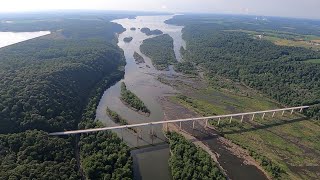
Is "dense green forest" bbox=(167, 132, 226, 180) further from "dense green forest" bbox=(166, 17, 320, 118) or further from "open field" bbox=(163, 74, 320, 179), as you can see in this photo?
"dense green forest" bbox=(166, 17, 320, 118)

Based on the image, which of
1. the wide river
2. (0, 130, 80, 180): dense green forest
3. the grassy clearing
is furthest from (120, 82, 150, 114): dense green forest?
(0, 130, 80, 180): dense green forest

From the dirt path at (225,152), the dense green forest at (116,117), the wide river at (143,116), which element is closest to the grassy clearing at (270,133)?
the dirt path at (225,152)

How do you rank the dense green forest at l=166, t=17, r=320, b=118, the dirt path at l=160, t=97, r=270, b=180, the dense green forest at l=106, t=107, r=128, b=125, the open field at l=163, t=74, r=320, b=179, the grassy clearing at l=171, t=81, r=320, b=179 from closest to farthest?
the dirt path at l=160, t=97, r=270, b=180 → the grassy clearing at l=171, t=81, r=320, b=179 → the open field at l=163, t=74, r=320, b=179 → the dense green forest at l=106, t=107, r=128, b=125 → the dense green forest at l=166, t=17, r=320, b=118

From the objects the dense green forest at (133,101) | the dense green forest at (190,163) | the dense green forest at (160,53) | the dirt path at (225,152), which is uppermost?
the dense green forest at (160,53)

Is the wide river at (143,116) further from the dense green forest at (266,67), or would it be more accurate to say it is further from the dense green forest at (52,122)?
the dense green forest at (266,67)

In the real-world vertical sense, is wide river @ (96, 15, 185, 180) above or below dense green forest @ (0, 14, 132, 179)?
below

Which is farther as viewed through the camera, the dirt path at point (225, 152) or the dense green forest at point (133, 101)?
the dense green forest at point (133, 101)

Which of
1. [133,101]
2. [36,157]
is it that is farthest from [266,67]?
[36,157]

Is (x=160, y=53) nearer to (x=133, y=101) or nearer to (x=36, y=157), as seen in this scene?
(x=133, y=101)
